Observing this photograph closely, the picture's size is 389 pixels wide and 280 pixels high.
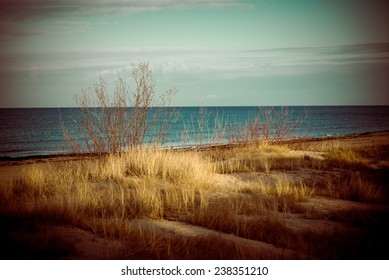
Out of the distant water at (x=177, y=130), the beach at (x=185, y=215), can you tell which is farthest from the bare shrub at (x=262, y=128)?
the beach at (x=185, y=215)

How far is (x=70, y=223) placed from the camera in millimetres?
3973

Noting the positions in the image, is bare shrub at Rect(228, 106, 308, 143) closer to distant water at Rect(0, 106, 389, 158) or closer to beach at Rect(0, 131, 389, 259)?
distant water at Rect(0, 106, 389, 158)

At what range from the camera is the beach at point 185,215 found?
3.37 metres

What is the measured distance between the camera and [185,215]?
15.4 feet

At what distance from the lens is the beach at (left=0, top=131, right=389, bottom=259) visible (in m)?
3.37

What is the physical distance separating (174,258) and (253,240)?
1.08 m

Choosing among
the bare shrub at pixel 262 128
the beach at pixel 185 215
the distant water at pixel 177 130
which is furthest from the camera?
the bare shrub at pixel 262 128

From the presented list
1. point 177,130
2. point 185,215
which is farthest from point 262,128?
point 177,130

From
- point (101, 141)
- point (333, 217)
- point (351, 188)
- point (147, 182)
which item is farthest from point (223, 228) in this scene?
point (101, 141)

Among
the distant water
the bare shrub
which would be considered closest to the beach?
the distant water

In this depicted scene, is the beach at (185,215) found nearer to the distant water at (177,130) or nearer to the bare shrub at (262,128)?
the distant water at (177,130)

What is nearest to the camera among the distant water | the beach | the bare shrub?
the beach
